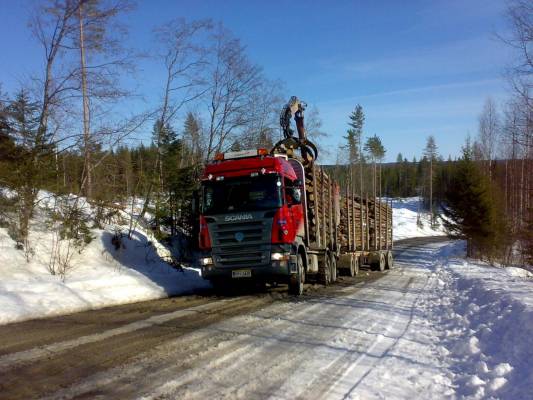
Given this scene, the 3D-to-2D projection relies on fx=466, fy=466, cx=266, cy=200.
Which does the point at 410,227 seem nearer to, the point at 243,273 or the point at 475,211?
the point at 475,211

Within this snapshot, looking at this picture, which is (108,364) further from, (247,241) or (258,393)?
(247,241)

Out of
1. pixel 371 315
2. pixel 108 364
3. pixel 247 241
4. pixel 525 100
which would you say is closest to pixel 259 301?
pixel 247 241

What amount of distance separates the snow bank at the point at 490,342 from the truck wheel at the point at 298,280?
10.8ft

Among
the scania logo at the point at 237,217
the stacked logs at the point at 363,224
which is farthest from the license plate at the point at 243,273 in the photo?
the stacked logs at the point at 363,224

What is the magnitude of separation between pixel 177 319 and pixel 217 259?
314 centimetres

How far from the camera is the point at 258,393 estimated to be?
4.70m

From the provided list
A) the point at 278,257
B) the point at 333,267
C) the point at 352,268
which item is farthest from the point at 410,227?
the point at 278,257

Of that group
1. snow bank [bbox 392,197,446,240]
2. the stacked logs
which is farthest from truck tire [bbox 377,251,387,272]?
snow bank [bbox 392,197,446,240]

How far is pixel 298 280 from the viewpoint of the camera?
11945 mm

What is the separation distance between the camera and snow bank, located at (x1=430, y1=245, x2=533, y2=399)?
190 inches

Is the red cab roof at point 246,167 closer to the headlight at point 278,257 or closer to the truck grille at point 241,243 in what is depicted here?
the truck grille at point 241,243

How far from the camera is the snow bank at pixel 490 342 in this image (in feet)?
15.8

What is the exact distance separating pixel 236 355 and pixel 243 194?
6.00m

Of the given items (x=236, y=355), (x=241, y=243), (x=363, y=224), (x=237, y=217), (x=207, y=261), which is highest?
(x=237, y=217)
